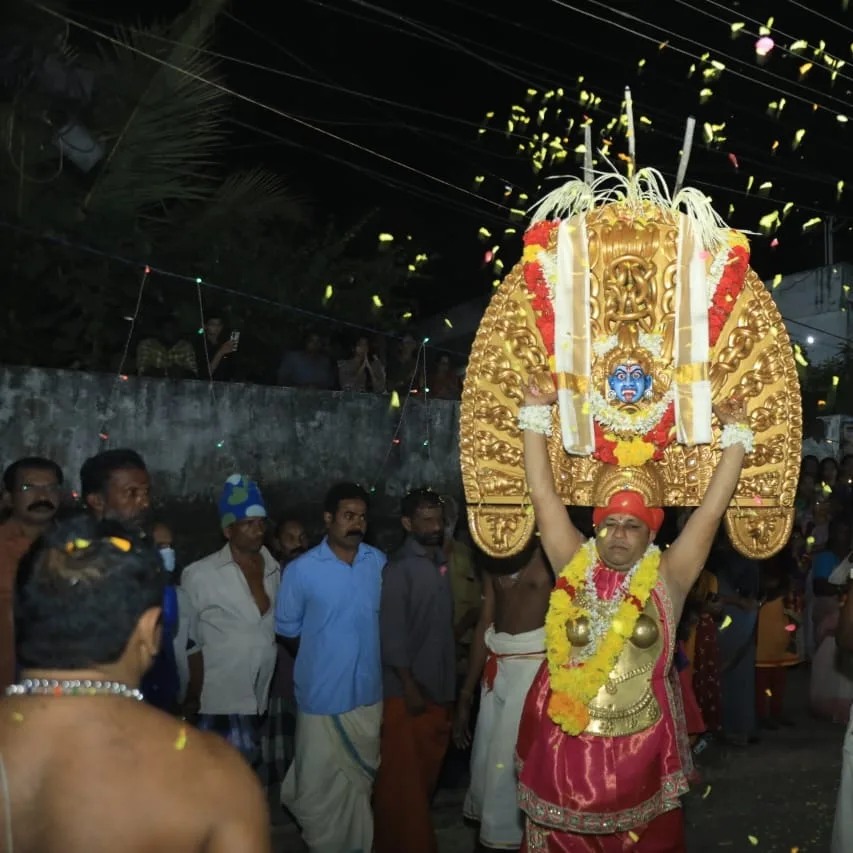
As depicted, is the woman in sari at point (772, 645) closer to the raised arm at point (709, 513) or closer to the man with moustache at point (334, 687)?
the man with moustache at point (334, 687)

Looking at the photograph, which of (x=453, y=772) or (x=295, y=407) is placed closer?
(x=453, y=772)

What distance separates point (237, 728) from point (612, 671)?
7.85 ft

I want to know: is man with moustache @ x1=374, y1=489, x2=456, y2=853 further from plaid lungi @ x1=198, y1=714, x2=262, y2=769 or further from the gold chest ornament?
the gold chest ornament

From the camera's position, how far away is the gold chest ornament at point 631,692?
13.8 ft

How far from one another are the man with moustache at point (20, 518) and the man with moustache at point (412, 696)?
1.73 meters

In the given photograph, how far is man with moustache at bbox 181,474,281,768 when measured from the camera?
5.66 m

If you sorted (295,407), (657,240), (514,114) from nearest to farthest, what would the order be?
(657,240), (295,407), (514,114)

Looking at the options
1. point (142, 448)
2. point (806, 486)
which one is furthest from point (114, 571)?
point (806, 486)

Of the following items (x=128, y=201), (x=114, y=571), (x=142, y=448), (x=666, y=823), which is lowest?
(x=666, y=823)

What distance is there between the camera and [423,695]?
5.76m

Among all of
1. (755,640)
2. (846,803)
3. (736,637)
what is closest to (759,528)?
(846,803)

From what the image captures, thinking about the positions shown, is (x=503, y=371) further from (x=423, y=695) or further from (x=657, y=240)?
(x=423, y=695)

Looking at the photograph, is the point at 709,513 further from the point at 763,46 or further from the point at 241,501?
the point at 763,46

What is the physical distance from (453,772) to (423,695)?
141cm
